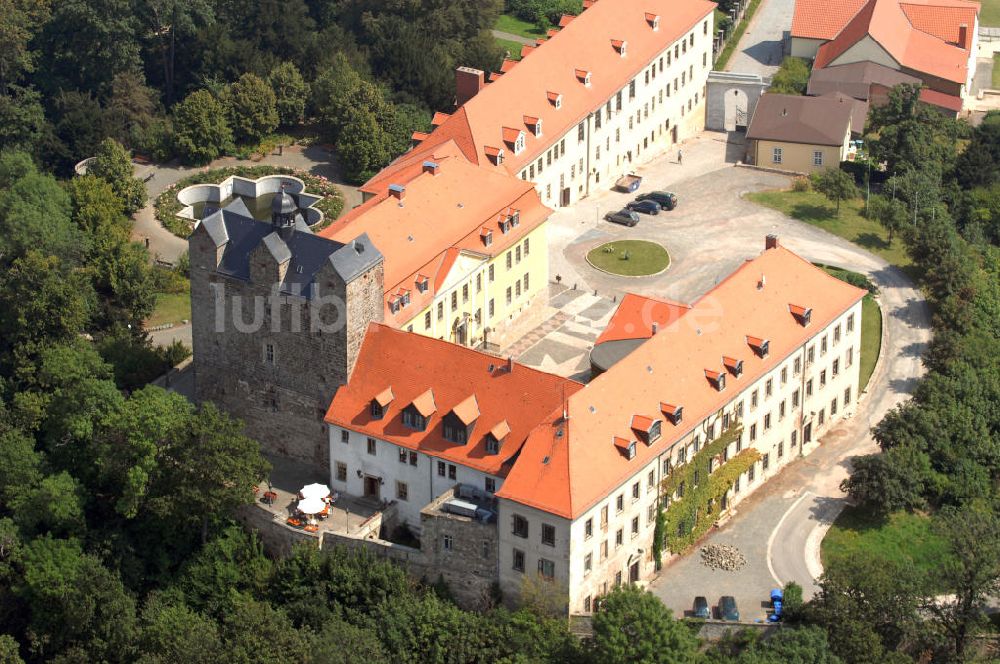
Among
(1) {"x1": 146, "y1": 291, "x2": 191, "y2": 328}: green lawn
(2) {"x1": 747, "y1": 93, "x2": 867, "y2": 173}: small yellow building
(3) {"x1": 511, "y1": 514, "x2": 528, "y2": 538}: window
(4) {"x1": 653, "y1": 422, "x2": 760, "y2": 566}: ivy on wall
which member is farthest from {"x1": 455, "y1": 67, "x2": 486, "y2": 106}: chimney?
(3) {"x1": 511, "y1": 514, "x2": 528, "y2": 538}: window

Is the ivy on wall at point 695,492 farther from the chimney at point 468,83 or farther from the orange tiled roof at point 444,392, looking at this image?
the chimney at point 468,83

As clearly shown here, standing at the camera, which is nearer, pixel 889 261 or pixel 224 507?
pixel 224 507

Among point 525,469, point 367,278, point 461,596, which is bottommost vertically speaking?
point 461,596

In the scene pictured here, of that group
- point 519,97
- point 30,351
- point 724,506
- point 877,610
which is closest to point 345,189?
point 519,97

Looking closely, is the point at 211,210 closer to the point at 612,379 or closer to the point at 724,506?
the point at 612,379

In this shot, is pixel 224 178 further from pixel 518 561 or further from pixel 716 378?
pixel 518 561

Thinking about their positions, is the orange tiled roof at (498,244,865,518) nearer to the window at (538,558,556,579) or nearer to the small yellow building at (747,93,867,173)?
the window at (538,558,556,579)
